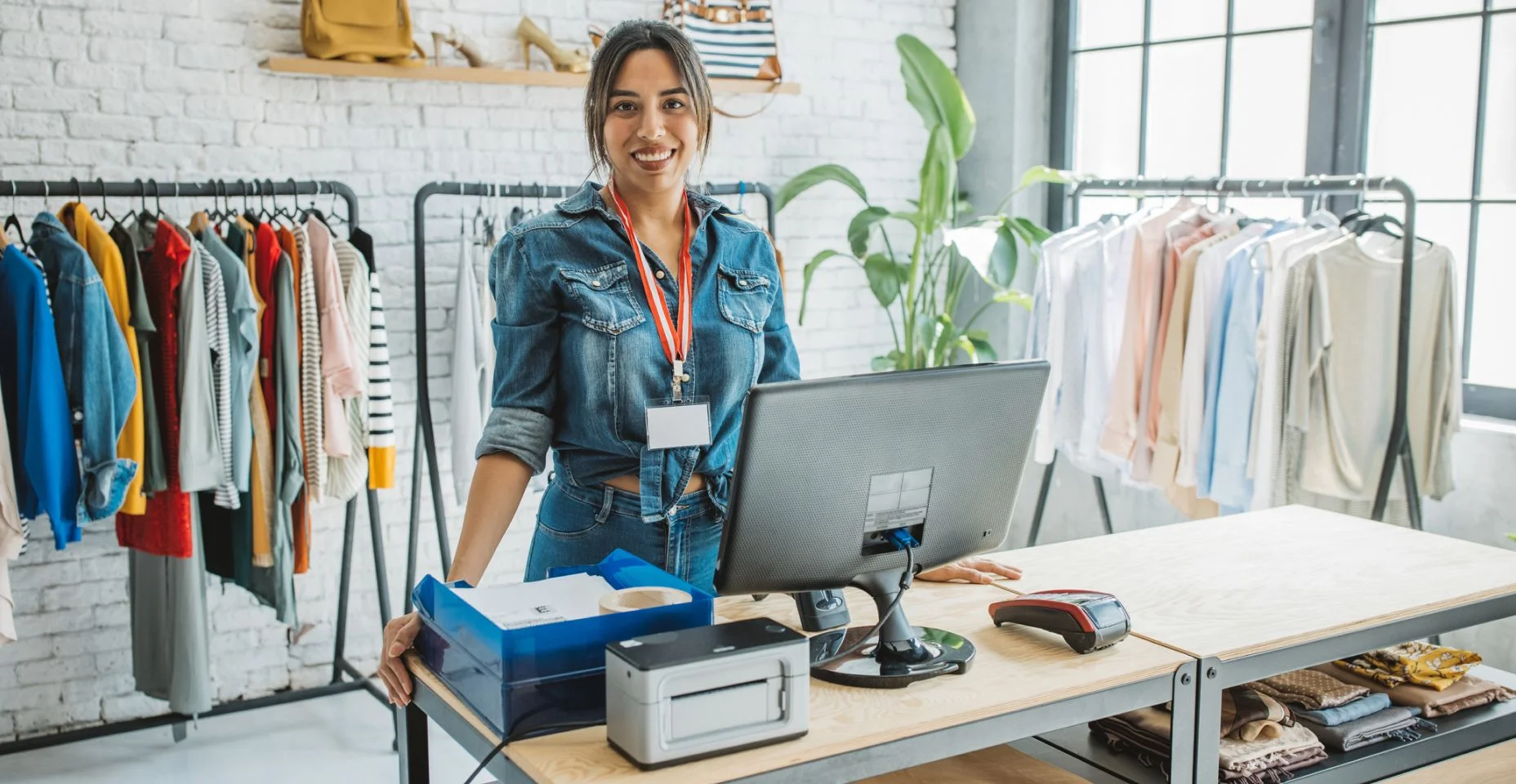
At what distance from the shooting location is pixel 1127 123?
16.0ft

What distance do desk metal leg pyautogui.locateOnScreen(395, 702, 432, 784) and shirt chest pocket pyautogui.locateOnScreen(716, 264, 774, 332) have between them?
2.59ft

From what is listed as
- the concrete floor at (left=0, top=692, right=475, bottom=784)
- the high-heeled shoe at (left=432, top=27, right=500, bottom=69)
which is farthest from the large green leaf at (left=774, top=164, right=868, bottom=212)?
the concrete floor at (left=0, top=692, right=475, bottom=784)

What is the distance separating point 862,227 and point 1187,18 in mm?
1310

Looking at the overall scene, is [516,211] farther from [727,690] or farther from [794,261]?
[727,690]

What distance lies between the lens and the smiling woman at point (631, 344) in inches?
81.8

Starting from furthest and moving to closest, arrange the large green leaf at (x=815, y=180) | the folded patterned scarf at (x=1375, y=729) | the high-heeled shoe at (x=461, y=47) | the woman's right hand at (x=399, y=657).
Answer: the large green leaf at (x=815, y=180) → the high-heeled shoe at (x=461, y=47) → the folded patterned scarf at (x=1375, y=729) → the woman's right hand at (x=399, y=657)

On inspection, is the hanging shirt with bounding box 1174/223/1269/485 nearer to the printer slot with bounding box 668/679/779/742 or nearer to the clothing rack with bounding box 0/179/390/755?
the clothing rack with bounding box 0/179/390/755

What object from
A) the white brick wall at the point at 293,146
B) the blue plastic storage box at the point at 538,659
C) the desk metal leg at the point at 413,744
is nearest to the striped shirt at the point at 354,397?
the white brick wall at the point at 293,146

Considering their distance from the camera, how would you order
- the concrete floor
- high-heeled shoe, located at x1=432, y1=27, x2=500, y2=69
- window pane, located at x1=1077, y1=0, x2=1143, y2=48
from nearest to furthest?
A: the concrete floor → high-heeled shoe, located at x1=432, y1=27, x2=500, y2=69 → window pane, located at x1=1077, y1=0, x2=1143, y2=48

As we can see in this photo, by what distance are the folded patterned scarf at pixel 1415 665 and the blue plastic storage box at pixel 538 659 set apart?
1.32 m

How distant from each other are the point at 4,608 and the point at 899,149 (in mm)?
3389

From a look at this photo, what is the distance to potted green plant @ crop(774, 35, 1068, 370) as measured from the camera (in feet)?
14.6

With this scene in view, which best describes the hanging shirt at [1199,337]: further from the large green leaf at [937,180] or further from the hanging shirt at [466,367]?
the hanging shirt at [466,367]

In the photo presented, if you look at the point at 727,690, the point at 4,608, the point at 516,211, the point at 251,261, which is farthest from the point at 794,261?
the point at 727,690
